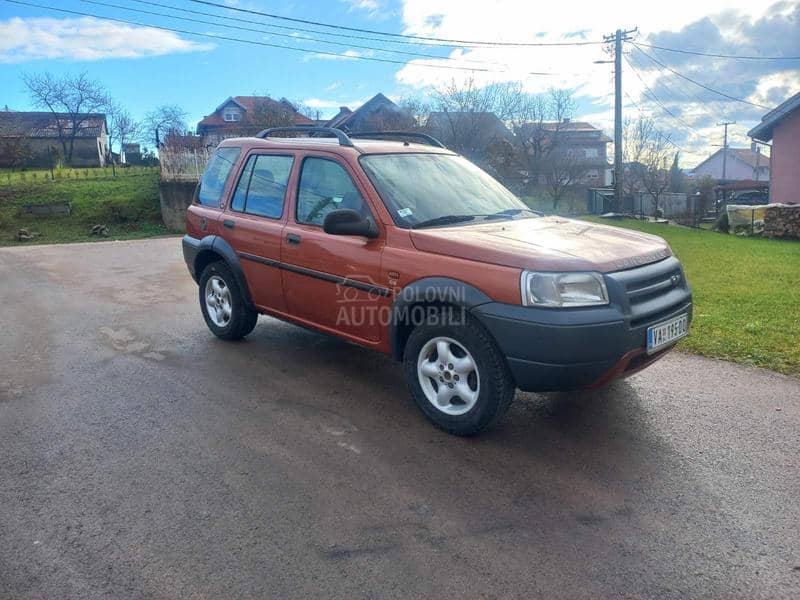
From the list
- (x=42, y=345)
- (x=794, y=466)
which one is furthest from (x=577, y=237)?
(x=42, y=345)

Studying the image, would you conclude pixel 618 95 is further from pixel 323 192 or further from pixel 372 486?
pixel 372 486

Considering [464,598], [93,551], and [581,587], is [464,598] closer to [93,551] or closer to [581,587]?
[581,587]

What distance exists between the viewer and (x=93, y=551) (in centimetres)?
278

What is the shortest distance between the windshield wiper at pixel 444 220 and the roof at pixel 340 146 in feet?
2.75

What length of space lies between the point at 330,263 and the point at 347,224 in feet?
1.66

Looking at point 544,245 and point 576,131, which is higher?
point 576,131

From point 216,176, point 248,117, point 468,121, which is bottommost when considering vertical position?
point 216,176

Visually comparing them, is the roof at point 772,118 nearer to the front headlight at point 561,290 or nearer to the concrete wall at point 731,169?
the front headlight at point 561,290

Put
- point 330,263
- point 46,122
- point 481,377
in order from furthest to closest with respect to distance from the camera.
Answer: point 46,122
point 330,263
point 481,377

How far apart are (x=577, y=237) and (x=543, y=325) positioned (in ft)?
3.24

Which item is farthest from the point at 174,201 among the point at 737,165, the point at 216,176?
the point at 737,165

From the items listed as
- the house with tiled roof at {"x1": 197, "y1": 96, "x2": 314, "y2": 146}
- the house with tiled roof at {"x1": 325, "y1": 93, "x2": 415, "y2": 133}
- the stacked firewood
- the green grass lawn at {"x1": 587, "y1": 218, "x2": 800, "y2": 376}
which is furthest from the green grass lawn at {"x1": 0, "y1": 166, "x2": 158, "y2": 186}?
the stacked firewood

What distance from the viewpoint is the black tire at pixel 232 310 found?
574cm

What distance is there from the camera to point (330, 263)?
453cm
